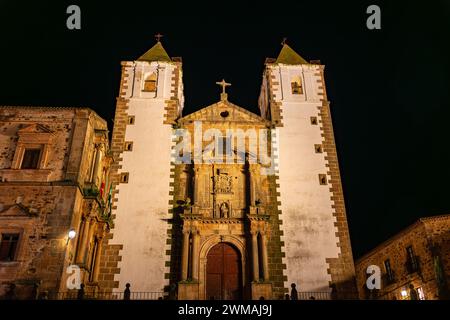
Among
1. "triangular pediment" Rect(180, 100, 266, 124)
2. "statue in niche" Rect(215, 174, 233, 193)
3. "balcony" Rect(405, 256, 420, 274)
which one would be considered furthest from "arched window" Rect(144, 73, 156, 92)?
"balcony" Rect(405, 256, 420, 274)

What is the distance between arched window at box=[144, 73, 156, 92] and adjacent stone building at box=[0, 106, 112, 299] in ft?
17.7

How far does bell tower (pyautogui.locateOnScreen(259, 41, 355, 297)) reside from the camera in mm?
19531

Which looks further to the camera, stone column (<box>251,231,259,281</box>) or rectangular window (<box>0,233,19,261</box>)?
stone column (<box>251,231,259,281</box>)

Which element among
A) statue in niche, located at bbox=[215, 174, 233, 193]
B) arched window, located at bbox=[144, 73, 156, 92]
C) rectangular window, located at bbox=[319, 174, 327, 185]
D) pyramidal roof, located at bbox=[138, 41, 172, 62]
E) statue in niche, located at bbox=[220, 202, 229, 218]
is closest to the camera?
statue in niche, located at bbox=[220, 202, 229, 218]

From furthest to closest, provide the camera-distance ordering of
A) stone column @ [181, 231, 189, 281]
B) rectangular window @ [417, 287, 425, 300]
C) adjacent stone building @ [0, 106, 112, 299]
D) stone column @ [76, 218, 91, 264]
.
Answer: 1. rectangular window @ [417, 287, 425, 300]
2. stone column @ [181, 231, 189, 281]
3. stone column @ [76, 218, 91, 264]
4. adjacent stone building @ [0, 106, 112, 299]

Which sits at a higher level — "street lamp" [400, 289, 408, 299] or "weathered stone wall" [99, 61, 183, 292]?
"weathered stone wall" [99, 61, 183, 292]

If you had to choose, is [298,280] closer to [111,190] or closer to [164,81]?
[111,190]

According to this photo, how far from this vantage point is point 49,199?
16922 millimetres

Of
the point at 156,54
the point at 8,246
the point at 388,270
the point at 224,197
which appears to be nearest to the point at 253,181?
the point at 224,197

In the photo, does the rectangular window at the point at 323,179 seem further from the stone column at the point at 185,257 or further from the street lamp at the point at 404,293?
the street lamp at the point at 404,293

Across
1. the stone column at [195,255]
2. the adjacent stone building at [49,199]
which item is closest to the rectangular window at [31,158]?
the adjacent stone building at [49,199]

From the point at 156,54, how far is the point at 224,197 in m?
12.1

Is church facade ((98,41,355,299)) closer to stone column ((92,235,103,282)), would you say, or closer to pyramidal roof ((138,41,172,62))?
stone column ((92,235,103,282))
